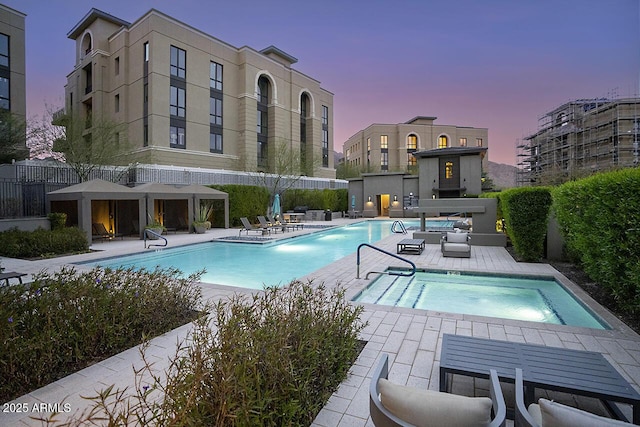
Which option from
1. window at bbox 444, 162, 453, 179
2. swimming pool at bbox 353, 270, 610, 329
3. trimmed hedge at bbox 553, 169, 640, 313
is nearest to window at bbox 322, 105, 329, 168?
window at bbox 444, 162, 453, 179

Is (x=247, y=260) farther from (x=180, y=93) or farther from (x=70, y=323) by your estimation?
(x=180, y=93)

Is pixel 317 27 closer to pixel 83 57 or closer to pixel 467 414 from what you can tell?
pixel 83 57

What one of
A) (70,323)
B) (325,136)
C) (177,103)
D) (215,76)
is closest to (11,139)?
(177,103)

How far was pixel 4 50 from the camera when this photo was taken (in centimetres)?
2309

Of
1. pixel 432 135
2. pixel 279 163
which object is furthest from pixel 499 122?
pixel 279 163

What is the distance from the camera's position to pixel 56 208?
52.4 ft

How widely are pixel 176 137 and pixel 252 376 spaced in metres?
28.1

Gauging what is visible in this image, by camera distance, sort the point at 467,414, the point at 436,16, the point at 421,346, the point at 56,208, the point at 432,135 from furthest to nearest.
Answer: the point at 432,135
the point at 436,16
the point at 56,208
the point at 421,346
the point at 467,414

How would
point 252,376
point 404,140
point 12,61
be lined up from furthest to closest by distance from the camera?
point 404,140 → point 12,61 → point 252,376

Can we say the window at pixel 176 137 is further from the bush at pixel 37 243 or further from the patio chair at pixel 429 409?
the patio chair at pixel 429 409

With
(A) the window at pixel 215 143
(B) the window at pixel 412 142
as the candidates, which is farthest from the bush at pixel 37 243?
(B) the window at pixel 412 142

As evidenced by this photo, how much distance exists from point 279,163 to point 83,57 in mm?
21508

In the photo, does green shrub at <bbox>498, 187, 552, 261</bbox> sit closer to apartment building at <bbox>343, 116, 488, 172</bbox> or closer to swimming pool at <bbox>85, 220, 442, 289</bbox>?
swimming pool at <bbox>85, 220, 442, 289</bbox>

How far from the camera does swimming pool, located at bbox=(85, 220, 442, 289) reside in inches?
348
